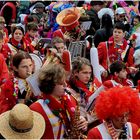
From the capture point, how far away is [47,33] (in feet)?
39.9

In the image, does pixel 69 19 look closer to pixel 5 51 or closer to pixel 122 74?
pixel 5 51

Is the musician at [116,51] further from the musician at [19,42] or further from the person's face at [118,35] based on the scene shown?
the musician at [19,42]

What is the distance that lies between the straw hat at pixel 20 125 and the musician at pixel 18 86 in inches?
40.3

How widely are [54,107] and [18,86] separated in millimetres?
902

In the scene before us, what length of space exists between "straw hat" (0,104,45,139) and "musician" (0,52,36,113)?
1.02 m

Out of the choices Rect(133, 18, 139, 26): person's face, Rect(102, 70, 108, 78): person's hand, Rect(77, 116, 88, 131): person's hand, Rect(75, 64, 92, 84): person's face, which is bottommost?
Rect(102, 70, 108, 78): person's hand

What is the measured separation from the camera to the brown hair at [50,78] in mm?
4926

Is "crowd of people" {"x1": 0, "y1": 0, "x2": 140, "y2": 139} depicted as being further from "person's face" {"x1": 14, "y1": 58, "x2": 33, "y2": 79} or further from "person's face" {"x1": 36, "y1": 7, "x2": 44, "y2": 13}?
"person's face" {"x1": 36, "y1": 7, "x2": 44, "y2": 13}

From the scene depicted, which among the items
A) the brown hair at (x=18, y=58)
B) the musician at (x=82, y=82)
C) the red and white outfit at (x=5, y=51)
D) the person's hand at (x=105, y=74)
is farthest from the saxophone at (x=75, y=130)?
the red and white outfit at (x=5, y=51)

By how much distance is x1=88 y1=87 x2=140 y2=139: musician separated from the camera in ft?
15.1

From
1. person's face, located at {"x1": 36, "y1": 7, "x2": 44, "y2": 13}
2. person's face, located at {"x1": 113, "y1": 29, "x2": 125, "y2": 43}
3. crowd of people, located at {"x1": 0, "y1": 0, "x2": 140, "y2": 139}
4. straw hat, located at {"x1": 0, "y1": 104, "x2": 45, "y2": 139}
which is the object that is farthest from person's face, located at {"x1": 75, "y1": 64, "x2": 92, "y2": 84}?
person's face, located at {"x1": 36, "y1": 7, "x2": 44, "y2": 13}

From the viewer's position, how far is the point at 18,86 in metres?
5.76

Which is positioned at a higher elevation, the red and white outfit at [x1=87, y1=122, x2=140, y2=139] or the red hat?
the red hat

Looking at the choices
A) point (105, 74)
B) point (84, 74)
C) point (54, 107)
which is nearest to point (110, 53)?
point (105, 74)
